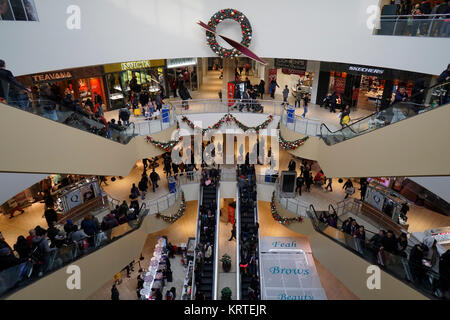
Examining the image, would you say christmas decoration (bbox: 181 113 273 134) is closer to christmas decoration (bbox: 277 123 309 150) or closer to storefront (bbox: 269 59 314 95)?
christmas decoration (bbox: 277 123 309 150)

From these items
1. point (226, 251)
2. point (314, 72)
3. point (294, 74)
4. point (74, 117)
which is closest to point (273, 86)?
point (314, 72)

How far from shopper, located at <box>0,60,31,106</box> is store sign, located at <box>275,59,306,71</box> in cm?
1623

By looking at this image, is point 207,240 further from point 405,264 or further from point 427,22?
point 427,22

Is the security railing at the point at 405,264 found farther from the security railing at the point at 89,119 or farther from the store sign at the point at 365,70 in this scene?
the security railing at the point at 89,119

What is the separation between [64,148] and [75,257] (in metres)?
3.18

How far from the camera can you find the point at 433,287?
7.38m

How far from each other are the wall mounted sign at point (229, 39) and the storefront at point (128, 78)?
5.11 m

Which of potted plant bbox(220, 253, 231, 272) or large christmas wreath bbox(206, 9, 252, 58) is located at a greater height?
large christmas wreath bbox(206, 9, 252, 58)

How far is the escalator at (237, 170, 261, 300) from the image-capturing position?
42.4ft

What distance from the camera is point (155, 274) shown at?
14.9 m

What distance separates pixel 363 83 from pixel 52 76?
19.1m

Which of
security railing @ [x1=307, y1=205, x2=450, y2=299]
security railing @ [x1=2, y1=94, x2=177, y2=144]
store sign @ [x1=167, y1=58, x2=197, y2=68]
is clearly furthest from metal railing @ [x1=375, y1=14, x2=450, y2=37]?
store sign @ [x1=167, y1=58, x2=197, y2=68]

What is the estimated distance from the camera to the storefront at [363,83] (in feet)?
50.8
